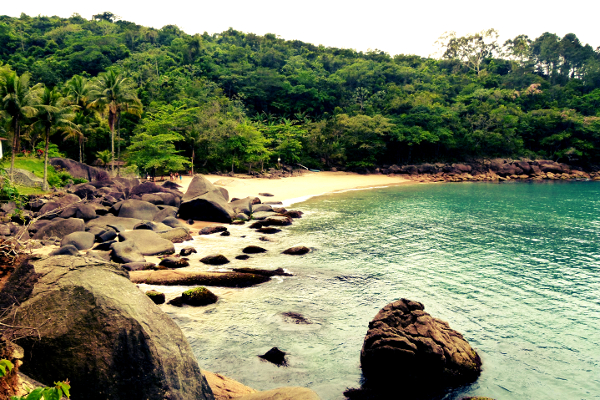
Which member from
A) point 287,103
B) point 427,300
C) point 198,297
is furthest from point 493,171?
point 198,297

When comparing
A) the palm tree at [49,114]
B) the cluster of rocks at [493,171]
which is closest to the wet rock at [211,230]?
the palm tree at [49,114]

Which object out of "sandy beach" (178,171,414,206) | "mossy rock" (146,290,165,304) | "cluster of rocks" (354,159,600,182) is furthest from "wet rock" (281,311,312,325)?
"cluster of rocks" (354,159,600,182)

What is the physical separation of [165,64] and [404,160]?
5987 centimetres

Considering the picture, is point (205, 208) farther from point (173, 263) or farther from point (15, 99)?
point (15, 99)

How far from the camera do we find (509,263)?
20391 mm

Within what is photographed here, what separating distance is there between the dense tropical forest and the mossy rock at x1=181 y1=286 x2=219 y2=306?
26.5m

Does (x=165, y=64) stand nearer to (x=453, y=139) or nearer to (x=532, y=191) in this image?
(x=453, y=139)

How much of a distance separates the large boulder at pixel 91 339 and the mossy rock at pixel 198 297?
7973 millimetres

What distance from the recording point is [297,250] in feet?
70.9

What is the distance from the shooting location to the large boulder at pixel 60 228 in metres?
20.7

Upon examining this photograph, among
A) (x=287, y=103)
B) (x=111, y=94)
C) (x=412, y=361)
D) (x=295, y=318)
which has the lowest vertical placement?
(x=295, y=318)

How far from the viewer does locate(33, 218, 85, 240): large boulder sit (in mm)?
20719

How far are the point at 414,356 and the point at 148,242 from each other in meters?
15.6

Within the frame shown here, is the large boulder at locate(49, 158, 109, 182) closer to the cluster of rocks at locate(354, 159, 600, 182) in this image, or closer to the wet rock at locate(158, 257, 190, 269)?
the wet rock at locate(158, 257, 190, 269)
